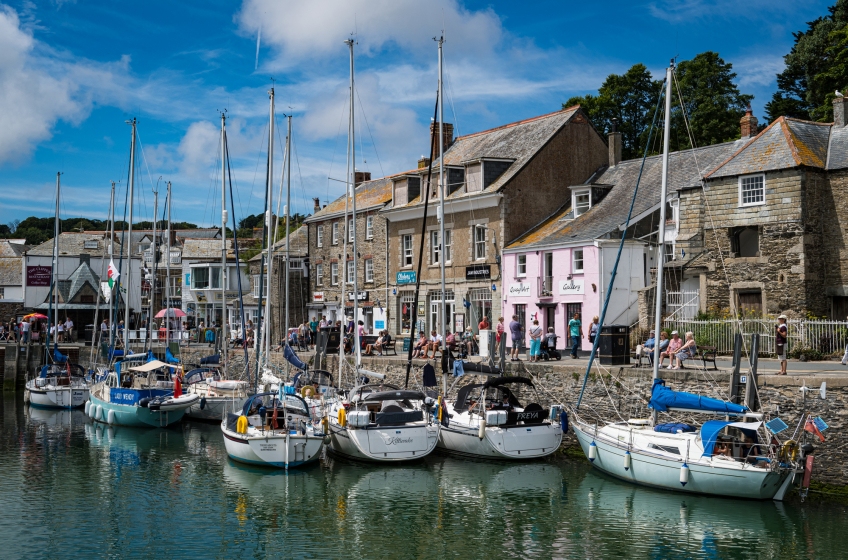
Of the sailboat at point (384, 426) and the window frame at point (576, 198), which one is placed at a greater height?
the window frame at point (576, 198)

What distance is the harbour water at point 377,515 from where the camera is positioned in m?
17.2

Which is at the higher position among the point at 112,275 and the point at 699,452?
the point at 112,275

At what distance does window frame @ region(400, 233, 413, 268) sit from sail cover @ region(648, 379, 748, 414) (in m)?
25.3

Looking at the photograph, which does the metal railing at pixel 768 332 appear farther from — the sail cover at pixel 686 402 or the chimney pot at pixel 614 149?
the chimney pot at pixel 614 149

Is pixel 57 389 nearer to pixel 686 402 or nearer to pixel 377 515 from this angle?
pixel 377 515

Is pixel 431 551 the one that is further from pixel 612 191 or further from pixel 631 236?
pixel 612 191

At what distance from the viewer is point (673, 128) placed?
177ft

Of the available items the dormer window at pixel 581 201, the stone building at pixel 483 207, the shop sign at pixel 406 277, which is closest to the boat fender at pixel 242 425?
the stone building at pixel 483 207

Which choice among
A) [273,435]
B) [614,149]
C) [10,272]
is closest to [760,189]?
[614,149]

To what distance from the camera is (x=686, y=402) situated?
21188 millimetres

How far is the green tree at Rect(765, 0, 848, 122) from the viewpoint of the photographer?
153 ft

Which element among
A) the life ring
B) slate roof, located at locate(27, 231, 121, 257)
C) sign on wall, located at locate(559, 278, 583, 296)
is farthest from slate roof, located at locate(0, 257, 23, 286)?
the life ring

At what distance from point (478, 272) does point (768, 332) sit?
15.8 meters

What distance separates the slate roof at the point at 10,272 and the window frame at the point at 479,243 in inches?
1785
